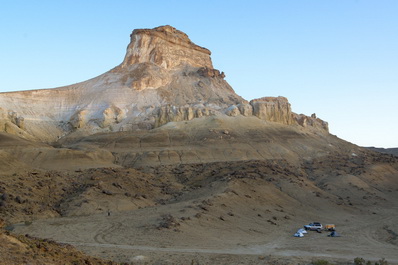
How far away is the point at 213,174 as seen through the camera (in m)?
56.8

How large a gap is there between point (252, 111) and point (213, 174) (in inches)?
1390

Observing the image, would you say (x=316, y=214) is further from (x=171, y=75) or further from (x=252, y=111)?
(x=171, y=75)

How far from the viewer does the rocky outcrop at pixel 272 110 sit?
89438 mm

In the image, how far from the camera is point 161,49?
4267 inches

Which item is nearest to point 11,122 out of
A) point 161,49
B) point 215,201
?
point 161,49

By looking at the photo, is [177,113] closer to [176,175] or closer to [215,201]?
[176,175]

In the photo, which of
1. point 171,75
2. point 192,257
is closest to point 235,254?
point 192,257

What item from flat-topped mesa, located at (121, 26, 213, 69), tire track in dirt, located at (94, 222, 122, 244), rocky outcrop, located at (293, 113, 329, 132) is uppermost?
flat-topped mesa, located at (121, 26, 213, 69)

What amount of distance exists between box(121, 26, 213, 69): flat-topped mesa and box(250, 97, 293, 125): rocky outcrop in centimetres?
2628

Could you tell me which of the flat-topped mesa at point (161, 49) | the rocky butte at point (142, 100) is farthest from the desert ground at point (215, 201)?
the flat-topped mesa at point (161, 49)

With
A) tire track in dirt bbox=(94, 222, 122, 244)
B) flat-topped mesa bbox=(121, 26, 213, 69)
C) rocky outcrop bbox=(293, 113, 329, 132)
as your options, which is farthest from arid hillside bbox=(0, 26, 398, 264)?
rocky outcrop bbox=(293, 113, 329, 132)

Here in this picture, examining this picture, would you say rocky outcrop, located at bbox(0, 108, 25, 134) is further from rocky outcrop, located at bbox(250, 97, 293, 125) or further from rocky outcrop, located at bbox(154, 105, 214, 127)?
rocky outcrop, located at bbox(250, 97, 293, 125)

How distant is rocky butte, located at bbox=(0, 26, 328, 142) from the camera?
8400 cm

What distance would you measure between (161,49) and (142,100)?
788 inches
